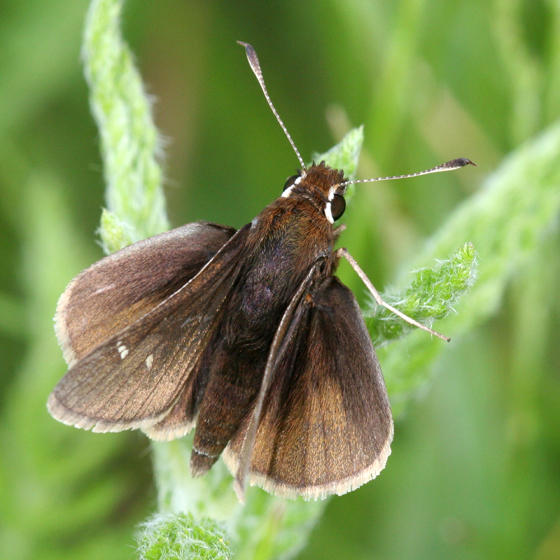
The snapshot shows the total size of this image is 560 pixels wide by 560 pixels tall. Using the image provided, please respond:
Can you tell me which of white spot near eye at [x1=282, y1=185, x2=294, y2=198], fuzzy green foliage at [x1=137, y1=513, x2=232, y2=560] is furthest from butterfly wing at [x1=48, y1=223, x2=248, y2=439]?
fuzzy green foliage at [x1=137, y1=513, x2=232, y2=560]

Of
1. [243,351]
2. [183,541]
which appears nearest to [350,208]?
[243,351]

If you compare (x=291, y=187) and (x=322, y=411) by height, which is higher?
(x=291, y=187)

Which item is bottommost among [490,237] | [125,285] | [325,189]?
[490,237]

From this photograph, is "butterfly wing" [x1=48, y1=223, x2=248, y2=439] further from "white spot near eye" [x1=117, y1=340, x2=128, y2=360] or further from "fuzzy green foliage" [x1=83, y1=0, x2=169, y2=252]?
"fuzzy green foliage" [x1=83, y1=0, x2=169, y2=252]

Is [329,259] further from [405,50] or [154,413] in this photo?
[405,50]

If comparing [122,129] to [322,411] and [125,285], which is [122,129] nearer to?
[125,285]

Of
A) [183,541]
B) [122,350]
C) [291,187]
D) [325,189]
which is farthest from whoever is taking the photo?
[291,187]

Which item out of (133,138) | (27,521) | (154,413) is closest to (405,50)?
(133,138)
